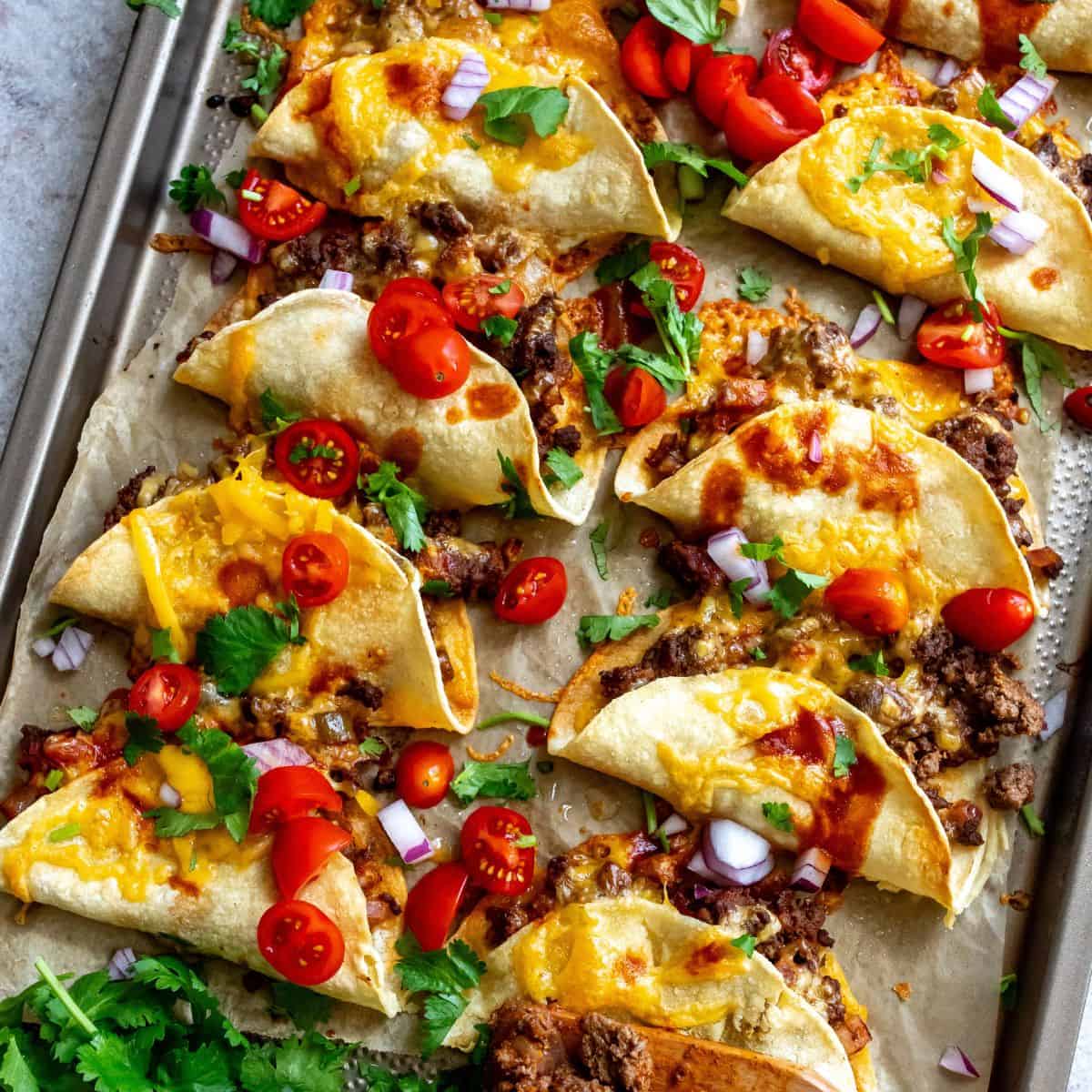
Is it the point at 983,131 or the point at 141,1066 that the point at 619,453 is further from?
the point at 141,1066

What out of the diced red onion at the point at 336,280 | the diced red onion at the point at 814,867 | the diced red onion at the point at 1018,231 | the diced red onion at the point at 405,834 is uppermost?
the diced red onion at the point at 1018,231

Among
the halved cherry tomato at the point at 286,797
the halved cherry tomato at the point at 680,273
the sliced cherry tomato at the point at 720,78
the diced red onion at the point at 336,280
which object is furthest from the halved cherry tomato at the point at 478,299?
the halved cherry tomato at the point at 286,797

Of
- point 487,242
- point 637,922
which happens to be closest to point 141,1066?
point 637,922

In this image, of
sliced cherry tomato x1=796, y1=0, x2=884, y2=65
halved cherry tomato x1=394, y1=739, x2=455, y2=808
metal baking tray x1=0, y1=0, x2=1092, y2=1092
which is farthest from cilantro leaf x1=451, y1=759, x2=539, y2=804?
sliced cherry tomato x1=796, y1=0, x2=884, y2=65

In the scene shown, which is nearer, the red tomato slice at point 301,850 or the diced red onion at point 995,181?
the red tomato slice at point 301,850

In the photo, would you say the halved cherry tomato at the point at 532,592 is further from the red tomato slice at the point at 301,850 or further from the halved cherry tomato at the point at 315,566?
the red tomato slice at the point at 301,850
